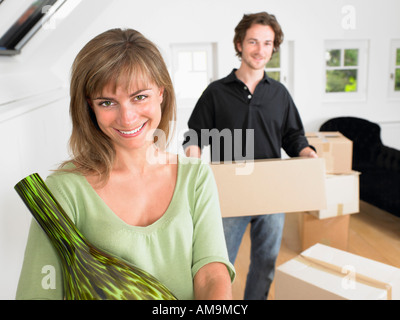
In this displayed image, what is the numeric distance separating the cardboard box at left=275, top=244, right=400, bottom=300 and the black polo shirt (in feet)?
1.49

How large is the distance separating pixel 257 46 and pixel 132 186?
101 centimetres

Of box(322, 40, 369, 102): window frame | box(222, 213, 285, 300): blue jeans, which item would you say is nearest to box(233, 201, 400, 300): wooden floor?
box(222, 213, 285, 300): blue jeans

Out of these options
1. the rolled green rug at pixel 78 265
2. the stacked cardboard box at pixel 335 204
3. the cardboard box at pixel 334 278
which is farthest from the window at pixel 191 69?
the rolled green rug at pixel 78 265

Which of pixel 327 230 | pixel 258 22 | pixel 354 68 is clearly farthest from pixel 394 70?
pixel 258 22

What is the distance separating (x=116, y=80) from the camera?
2.28 feet

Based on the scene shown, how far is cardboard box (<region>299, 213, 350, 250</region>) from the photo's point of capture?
107 inches

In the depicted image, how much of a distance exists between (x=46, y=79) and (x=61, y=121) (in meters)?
0.31

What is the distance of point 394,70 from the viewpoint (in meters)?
3.95

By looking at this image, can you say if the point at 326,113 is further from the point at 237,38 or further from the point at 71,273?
the point at 71,273

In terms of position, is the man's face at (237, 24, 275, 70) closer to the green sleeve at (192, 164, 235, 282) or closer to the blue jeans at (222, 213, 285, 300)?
the blue jeans at (222, 213, 285, 300)

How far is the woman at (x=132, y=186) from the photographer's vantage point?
2.29ft
